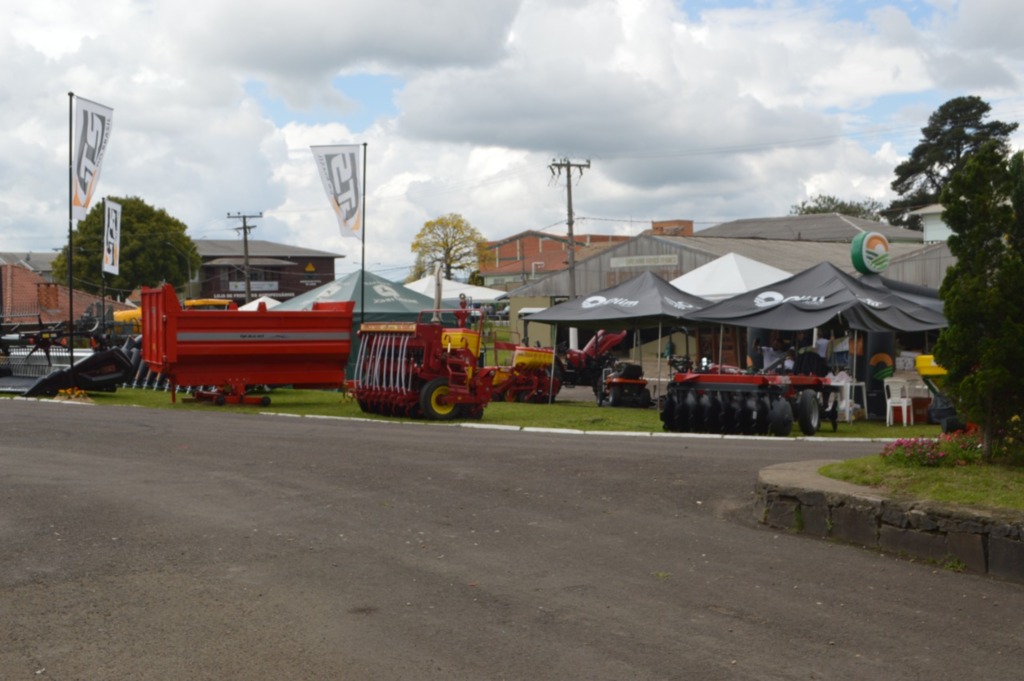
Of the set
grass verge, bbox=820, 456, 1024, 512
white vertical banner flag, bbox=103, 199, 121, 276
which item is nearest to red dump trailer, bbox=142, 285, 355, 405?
white vertical banner flag, bbox=103, 199, 121, 276

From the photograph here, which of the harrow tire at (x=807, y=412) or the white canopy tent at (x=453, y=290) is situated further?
the white canopy tent at (x=453, y=290)

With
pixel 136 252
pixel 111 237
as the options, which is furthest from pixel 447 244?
pixel 111 237

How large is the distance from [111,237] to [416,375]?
18.2 meters

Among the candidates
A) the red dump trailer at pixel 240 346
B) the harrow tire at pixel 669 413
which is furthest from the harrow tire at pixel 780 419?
the red dump trailer at pixel 240 346

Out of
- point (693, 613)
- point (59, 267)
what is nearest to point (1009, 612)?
point (693, 613)

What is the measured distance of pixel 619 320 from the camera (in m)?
24.7

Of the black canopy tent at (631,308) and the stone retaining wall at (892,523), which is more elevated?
the black canopy tent at (631,308)

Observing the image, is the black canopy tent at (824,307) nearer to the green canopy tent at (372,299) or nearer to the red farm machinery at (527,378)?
the red farm machinery at (527,378)

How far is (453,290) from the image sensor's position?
4953 centimetres

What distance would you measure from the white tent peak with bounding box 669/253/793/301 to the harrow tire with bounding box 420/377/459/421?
11.9m

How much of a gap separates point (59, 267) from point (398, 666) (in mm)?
96013

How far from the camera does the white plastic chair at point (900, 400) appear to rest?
21.0 meters

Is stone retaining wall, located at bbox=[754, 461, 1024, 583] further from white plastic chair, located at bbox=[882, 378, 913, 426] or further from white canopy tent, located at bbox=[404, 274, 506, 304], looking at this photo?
white canopy tent, located at bbox=[404, 274, 506, 304]

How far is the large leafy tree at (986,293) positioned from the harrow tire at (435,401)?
1163cm
